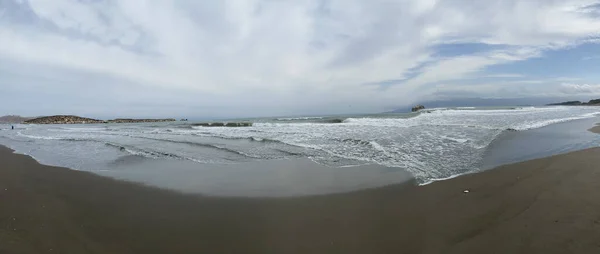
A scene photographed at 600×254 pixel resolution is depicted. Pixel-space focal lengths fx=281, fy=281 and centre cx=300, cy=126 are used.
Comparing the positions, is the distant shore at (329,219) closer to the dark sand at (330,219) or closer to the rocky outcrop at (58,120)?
the dark sand at (330,219)

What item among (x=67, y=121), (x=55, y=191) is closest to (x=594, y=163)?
(x=55, y=191)

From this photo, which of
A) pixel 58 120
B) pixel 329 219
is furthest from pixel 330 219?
pixel 58 120

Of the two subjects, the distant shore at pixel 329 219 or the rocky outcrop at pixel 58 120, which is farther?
the rocky outcrop at pixel 58 120

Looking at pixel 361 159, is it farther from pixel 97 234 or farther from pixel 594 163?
pixel 97 234

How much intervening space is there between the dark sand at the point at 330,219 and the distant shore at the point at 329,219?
14 millimetres

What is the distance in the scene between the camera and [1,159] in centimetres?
1080

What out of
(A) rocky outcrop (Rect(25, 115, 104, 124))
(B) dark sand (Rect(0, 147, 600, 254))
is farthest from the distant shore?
(A) rocky outcrop (Rect(25, 115, 104, 124))

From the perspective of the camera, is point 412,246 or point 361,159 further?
point 361,159

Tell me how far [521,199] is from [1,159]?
16376 millimetres

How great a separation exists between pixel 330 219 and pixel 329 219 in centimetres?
2

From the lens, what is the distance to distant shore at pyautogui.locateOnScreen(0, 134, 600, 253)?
349cm

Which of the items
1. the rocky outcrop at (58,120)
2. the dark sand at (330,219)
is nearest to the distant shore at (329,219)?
the dark sand at (330,219)

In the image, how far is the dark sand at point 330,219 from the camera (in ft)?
11.5

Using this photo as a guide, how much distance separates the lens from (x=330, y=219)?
4289mm
